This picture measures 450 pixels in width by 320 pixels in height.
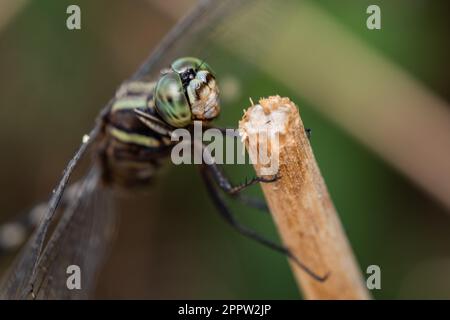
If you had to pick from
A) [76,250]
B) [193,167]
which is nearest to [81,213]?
[76,250]

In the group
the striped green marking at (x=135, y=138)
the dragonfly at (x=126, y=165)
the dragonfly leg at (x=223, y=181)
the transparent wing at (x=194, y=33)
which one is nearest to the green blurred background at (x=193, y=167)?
the transparent wing at (x=194, y=33)

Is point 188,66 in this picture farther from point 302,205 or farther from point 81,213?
point 81,213

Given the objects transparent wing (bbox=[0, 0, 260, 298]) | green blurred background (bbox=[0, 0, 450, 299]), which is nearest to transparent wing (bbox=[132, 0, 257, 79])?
transparent wing (bbox=[0, 0, 260, 298])

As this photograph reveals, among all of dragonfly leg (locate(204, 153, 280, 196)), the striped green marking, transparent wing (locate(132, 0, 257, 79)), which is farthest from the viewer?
transparent wing (locate(132, 0, 257, 79))

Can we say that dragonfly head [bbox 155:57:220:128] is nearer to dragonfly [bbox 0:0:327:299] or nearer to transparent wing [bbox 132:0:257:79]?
dragonfly [bbox 0:0:327:299]

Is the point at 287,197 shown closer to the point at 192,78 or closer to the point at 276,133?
the point at 276,133

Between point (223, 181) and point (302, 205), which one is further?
point (223, 181)
